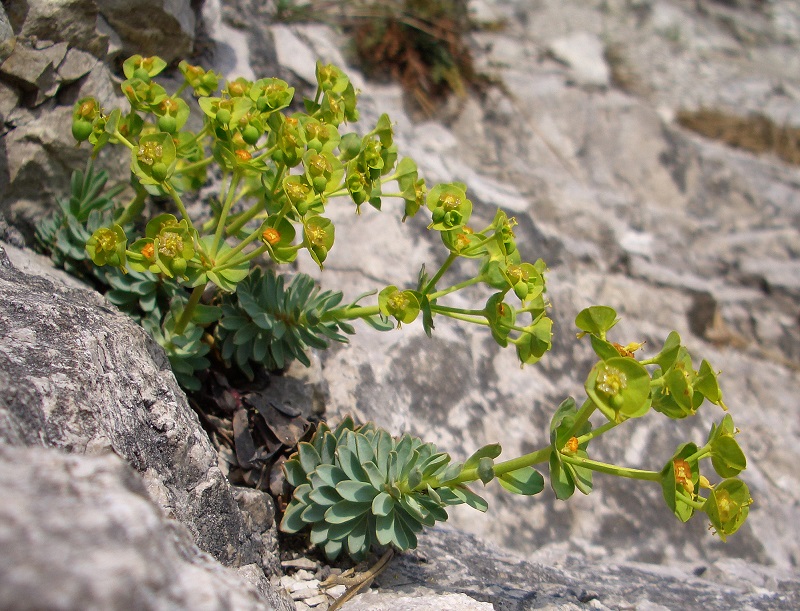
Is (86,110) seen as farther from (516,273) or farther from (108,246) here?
(516,273)

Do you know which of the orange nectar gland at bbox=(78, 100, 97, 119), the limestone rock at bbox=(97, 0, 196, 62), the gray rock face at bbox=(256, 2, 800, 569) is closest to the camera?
the orange nectar gland at bbox=(78, 100, 97, 119)

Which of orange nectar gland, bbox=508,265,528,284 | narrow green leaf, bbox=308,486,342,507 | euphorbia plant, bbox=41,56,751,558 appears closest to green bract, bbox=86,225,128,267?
euphorbia plant, bbox=41,56,751,558

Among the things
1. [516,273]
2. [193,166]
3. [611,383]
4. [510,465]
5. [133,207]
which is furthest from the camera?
[133,207]

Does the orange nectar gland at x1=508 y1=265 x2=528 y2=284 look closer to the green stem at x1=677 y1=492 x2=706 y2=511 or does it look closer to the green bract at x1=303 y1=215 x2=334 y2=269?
the green bract at x1=303 y1=215 x2=334 y2=269

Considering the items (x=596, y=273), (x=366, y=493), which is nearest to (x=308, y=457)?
(x=366, y=493)

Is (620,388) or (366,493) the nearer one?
(620,388)

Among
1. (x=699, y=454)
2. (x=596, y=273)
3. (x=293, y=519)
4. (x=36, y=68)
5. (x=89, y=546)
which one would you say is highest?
(x=36, y=68)

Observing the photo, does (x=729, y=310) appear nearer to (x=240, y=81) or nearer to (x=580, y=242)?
(x=580, y=242)

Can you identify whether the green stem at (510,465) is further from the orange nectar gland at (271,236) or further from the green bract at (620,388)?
the orange nectar gland at (271,236)

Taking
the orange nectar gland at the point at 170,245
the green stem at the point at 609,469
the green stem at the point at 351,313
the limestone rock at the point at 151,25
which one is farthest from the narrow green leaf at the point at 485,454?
the limestone rock at the point at 151,25
